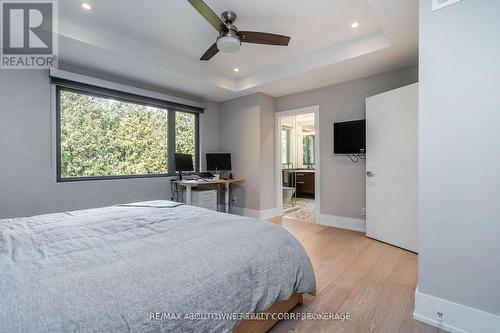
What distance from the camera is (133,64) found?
10.2 feet

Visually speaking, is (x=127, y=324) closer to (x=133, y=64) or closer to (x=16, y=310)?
(x=16, y=310)

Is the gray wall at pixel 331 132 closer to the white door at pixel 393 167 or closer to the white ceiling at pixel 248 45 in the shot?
the white ceiling at pixel 248 45

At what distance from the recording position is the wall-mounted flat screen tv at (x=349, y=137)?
11.3 ft

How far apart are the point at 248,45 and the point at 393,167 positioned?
253 cm

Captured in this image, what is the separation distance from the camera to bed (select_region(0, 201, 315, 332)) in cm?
77

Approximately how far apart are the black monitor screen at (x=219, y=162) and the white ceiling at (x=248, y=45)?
1.39m

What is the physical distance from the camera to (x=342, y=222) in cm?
384

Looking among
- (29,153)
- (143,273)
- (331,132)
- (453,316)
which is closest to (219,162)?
(331,132)

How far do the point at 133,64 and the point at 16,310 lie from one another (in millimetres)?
3146

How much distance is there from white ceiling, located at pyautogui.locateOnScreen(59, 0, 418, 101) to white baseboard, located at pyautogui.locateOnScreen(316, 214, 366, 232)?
7.56ft

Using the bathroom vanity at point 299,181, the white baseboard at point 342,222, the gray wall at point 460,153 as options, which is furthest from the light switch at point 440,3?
the bathroom vanity at point 299,181

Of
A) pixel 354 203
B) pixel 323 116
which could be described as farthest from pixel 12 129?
pixel 354 203

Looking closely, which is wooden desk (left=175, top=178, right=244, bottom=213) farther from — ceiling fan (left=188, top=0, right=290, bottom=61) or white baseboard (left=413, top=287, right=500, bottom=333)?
white baseboard (left=413, top=287, right=500, bottom=333)

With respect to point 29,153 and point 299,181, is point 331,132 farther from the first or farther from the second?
point 29,153
